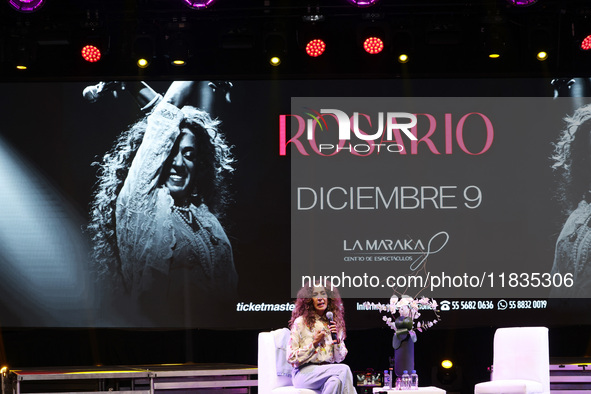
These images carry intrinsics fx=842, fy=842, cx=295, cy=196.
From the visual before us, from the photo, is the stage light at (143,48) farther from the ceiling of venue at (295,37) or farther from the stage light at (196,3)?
the stage light at (196,3)

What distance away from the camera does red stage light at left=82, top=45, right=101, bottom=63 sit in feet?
23.8

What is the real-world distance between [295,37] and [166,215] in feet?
6.48

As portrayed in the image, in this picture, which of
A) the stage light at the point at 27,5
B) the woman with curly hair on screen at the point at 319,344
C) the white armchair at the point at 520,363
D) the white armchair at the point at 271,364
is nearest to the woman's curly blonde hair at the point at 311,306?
the woman with curly hair on screen at the point at 319,344

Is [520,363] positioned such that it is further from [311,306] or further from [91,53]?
[91,53]

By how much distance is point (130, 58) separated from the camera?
7578 mm

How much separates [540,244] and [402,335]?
2161mm

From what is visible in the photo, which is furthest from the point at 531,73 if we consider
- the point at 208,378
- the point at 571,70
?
the point at 208,378

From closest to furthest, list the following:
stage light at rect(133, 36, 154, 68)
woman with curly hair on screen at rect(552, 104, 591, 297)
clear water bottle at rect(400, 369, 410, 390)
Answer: clear water bottle at rect(400, 369, 410, 390) < stage light at rect(133, 36, 154, 68) < woman with curly hair on screen at rect(552, 104, 591, 297)

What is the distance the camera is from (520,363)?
6.24 m

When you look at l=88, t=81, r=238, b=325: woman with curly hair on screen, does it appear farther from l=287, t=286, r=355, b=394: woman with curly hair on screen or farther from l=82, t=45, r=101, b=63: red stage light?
l=287, t=286, r=355, b=394: woman with curly hair on screen

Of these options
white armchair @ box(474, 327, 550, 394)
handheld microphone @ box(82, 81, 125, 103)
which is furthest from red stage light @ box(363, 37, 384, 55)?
white armchair @ box(474, 327, 550, 394)

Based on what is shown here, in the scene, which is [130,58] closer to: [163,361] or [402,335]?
[163,361]

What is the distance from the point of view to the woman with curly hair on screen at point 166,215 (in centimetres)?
741

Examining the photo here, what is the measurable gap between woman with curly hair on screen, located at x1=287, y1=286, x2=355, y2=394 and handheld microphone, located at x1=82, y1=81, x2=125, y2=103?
2.82 meters
